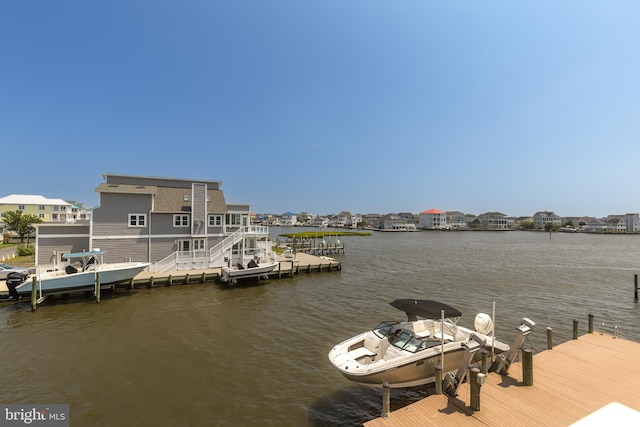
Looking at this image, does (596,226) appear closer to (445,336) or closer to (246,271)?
(246,271)

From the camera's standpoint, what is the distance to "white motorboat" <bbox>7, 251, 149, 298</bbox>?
754 inches

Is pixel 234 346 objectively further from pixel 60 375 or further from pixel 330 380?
pixel 60 375

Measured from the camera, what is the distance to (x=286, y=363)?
12.4 m

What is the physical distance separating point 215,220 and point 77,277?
460 inches

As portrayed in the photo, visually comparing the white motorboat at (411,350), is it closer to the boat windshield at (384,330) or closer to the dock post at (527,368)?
the boat windshield at (384,330)

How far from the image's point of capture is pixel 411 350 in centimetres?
958

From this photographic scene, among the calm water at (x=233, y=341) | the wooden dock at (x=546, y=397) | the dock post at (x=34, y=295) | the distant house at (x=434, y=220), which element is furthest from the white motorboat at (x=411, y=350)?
the distant house at (x=434, y=220)

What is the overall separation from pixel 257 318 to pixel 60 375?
9058 millimetres

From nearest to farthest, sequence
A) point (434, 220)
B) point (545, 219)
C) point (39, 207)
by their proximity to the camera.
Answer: point (39, 207), point (434, 220), point (545, 219)

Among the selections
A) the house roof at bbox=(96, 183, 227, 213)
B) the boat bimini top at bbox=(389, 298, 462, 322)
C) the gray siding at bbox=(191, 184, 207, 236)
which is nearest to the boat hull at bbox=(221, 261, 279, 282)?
the gray siding at bbox=(191, 184, 207, 236)

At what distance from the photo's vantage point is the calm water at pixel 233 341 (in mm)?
9500

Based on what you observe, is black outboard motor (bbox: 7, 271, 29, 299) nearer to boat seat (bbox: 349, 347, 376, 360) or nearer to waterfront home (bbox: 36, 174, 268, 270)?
waterfront home (bbox: 36, 174, 268, 270)

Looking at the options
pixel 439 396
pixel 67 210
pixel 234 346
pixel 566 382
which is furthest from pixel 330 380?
pixel 67 210

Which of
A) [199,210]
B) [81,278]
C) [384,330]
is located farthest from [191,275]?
[384,330]
